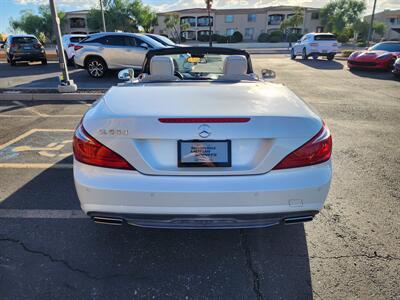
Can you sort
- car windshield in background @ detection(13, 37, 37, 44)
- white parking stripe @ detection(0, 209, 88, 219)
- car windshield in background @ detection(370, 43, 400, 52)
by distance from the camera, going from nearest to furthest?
white parking stripe @ detection(0, 209, 88, 219) < car windshield in background @ detection(370, 43, 400, 52) < car windshield in background @ detection(13, 37, 37, 44)

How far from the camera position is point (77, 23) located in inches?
2980

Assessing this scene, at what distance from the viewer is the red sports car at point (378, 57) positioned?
14.5 metres

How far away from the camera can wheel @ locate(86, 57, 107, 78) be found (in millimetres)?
12594

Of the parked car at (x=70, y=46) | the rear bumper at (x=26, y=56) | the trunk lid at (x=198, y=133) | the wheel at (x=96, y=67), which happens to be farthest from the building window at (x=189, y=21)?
the trunk lid at (x=198, y=133)

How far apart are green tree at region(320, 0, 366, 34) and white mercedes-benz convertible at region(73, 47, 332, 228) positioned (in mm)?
67471

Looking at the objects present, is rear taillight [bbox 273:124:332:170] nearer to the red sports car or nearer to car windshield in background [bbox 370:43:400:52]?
the red sports car

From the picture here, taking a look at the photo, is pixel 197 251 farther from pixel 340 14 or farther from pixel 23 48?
pixel 340 14

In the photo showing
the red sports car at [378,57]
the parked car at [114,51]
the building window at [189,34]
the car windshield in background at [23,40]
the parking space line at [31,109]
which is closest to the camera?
the parking space line at [31,109]

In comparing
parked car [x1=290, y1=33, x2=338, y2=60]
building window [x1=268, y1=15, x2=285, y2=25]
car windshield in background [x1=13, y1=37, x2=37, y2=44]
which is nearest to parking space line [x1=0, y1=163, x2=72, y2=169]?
car windshield in background [x1=13, y1=37, x2=37, y2=44]

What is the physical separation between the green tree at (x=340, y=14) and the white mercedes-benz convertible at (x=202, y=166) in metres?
67.5

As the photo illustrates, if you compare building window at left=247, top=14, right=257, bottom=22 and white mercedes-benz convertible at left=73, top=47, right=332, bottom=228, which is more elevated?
building window at left=247, top=14, right=257, bottom=22

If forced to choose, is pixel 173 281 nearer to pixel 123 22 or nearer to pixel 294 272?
pixel 294 272

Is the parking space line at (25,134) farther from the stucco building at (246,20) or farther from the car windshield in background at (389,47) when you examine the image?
the stucco building at (246,20)

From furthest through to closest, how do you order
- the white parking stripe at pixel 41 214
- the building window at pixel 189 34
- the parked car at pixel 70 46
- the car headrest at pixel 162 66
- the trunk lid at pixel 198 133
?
the building window at pixel 189 34 → the parked car at pixel 70 46 → the car headrest at pixel 162 66 → the white parking stripe at pixel 41 214 → the trunk lid at pixel 198 133
